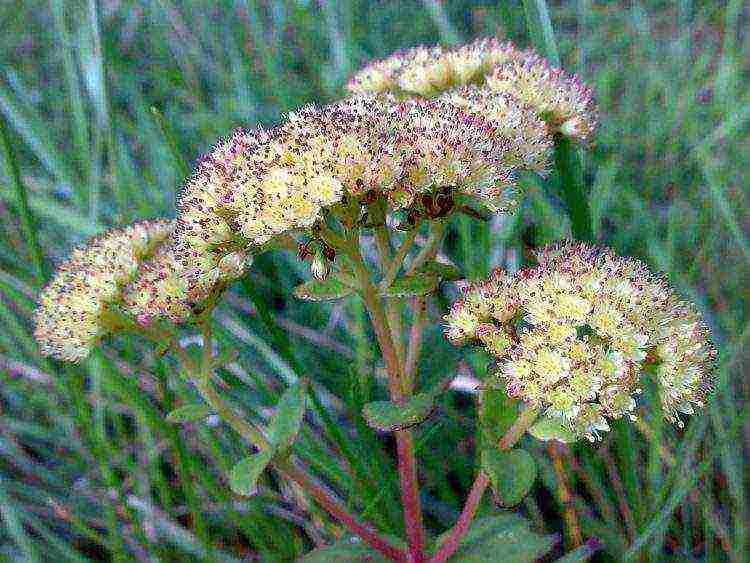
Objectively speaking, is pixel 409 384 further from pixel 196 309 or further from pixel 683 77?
pixel 683 77

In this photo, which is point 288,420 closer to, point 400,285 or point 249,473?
point 249,473

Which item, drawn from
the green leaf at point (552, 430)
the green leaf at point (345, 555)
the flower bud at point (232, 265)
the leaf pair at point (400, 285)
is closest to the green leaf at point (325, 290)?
the leaf pair at point (400, 285)

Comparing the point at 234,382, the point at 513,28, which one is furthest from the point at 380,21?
the point at 234,382

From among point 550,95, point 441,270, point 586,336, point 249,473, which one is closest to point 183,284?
point 249,473

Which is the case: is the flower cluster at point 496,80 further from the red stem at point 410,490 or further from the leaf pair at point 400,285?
the red stem at point 410,490

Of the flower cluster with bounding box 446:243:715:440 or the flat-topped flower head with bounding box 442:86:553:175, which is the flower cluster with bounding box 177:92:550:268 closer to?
the flat-topped flower head with bounding box 442:86:553:175

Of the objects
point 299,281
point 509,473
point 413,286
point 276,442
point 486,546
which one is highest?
point 299,281
